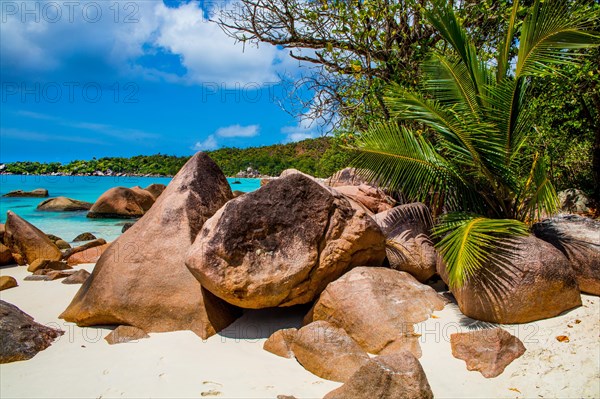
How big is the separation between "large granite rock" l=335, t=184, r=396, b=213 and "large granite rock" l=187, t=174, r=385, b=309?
2338mm

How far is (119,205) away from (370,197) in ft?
53.3

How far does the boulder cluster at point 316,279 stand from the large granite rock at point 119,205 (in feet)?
52.3

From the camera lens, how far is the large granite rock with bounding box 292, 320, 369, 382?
396 cm

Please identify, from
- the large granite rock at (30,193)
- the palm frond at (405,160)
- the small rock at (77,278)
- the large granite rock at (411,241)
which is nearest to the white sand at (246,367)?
the large granite rock at (411,241)

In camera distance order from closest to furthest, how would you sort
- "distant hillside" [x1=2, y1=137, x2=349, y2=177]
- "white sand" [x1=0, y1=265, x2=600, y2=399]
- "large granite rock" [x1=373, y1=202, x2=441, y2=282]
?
1. "white sand" [x1=0, y1=265, x2=600, y2=399]
2. "large granite rock" [x1=373, y1=202, x2=441, y2=282]
3. "distant hillside" [x1=2, y1=137, x2=349, y2=177]

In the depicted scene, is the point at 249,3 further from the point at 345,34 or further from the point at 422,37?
the point at 422,37

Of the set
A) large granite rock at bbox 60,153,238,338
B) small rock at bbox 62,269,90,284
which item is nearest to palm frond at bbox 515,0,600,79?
large granite rock at bbox 60,153,238,338

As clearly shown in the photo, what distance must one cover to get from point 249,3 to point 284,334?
658cm

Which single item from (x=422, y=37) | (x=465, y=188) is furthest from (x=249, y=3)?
(x=465, y=188)

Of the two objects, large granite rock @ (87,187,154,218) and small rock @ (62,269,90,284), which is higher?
small rock @ (62,269,90,284)

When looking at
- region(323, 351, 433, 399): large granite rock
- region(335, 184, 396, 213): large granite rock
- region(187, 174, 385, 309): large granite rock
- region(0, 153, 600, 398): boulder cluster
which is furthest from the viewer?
region(335, 184, 396, 213): large granite rock

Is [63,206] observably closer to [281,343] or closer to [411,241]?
[411,241]

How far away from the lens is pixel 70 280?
7.43 metres

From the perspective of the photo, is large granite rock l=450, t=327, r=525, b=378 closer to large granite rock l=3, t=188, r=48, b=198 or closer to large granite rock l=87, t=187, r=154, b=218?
large granite rock l=87, t=187, r=154, b=218
